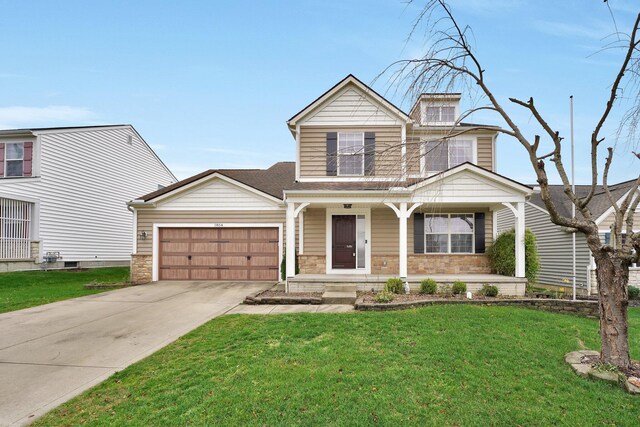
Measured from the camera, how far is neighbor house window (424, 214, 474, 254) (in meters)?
12.6

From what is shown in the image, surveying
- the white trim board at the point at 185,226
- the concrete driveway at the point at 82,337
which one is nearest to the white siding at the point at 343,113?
the white trim board at the point at 185,226

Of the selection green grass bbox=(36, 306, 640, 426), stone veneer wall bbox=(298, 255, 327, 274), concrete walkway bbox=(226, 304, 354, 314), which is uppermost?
stone veneer wall bbox=(298, 255, 327, 274)

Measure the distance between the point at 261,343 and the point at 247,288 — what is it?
6.24m

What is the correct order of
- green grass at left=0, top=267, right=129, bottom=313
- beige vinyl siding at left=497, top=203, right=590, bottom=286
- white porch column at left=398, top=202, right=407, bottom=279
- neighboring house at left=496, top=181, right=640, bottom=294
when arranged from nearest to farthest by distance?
green grass at left=0, top=267, right=129, bottom=313, white porch column at left=398, top=202, right=407, bottom=279, neighboring house at left=496, top=181, right=640, bottom=294, beige vinyl siding at left=497, top=203, right=590, bottom=286

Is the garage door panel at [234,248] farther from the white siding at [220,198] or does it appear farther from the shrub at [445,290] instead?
the shrub at [445,290]

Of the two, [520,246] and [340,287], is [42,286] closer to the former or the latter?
[340,287]

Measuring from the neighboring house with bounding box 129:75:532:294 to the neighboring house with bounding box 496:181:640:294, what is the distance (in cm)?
398

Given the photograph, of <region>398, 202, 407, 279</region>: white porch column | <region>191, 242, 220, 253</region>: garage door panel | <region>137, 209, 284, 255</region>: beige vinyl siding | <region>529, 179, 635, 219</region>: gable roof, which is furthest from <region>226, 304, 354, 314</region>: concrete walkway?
<region>529, 179, 635, 219</region>: gable roof

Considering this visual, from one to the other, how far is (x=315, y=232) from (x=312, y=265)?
3.83 feet

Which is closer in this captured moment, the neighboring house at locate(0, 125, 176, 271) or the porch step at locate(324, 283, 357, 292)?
the porch step at locate(324, 283, 357, 292)

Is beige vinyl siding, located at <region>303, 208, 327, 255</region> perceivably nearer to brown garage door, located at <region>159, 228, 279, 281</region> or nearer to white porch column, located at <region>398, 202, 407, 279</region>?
brown garage door, located at <region>159, 228, 279, 281</region>

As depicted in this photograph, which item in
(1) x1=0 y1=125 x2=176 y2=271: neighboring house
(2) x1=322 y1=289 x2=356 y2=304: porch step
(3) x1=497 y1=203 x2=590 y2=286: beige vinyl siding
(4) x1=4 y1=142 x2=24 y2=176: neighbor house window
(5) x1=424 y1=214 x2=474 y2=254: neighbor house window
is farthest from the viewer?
(4) x1=4 y1=142 x2=24 y2=176: neighbor house window

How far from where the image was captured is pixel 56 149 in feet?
56.7

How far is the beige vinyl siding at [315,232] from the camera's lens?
1248cm
